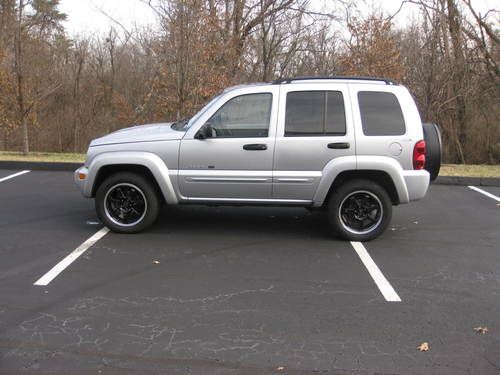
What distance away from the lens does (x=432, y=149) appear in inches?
260

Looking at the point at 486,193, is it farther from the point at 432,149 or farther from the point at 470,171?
the point at 432,149

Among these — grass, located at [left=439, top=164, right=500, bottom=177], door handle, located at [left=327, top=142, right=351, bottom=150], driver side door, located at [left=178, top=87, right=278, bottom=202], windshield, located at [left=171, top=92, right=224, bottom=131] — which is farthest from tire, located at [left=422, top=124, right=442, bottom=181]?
grass, located at [left=439, top=164, right=500, bottom=177]

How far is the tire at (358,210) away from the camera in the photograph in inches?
254

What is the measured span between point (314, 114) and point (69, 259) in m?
3.16

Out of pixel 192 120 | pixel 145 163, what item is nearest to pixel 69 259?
pixel 145 163

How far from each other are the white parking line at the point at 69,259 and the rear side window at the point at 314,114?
2.56 metres

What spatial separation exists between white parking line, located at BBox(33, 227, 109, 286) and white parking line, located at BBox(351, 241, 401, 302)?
9.90 ft

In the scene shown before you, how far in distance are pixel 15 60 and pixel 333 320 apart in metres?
12.6

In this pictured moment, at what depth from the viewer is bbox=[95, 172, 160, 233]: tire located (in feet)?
21.7

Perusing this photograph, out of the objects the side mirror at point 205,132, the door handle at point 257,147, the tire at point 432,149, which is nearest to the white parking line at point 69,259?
the side mirror at point 205,132

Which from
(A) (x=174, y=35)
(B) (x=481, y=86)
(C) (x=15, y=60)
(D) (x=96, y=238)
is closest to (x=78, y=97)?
(C) (x=15, y=60)

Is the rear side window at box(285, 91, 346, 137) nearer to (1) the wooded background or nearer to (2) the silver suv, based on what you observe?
(2) the silver suv

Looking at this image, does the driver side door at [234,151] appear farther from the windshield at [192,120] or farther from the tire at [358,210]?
the tire at [358,210]

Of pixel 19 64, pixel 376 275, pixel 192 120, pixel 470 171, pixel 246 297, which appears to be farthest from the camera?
pixel 19 64
